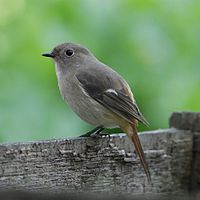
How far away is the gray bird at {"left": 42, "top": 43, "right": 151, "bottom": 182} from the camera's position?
3.99 m

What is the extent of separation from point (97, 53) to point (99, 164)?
1.17m

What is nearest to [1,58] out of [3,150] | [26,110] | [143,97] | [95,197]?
[26,110]

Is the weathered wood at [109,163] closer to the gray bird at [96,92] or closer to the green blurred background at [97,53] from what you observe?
Answer: the gray bird at [96,92]

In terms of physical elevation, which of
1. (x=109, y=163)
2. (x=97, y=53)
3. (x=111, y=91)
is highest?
(x=97, y=53)

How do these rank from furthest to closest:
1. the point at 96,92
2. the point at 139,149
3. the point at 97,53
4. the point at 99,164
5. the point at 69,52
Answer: the point at 69,52 < the point at 96,92 < the point at 97,53 < the point at 139,149 < the point at 99,164

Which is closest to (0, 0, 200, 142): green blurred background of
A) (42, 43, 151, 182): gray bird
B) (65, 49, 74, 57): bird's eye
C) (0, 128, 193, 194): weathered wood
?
(42, 43, 151, 182): gray bird

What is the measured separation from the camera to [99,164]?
3125 mm

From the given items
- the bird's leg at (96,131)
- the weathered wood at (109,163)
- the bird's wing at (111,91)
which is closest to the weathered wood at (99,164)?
the weathered wood at (109,163)

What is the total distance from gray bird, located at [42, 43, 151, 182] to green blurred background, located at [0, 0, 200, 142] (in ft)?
0.27

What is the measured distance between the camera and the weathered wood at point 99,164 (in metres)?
2.75

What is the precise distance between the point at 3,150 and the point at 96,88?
5.32 feet

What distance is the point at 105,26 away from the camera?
4.11m

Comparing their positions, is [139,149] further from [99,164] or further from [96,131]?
[96,131]

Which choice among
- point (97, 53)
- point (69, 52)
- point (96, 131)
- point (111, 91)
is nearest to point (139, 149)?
point (96, 131)
